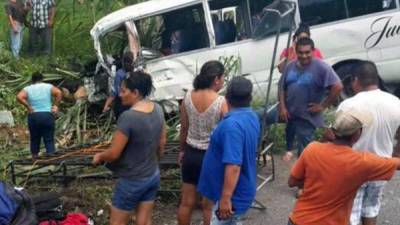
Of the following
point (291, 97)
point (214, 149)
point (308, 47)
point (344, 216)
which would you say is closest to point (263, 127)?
point (291, 97)

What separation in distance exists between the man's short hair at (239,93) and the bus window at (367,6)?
224 inches

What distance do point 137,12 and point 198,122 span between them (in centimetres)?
509

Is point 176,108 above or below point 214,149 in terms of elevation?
below

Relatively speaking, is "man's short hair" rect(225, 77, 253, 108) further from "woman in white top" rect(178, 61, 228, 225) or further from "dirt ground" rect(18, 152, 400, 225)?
"dirt ground" rect(18, 152, 400, 225)

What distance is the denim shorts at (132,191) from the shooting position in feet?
17.3

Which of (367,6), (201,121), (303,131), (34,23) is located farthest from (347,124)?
(34,23)

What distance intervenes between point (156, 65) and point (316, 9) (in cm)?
240

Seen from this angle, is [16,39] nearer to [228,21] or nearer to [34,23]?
[34,23]

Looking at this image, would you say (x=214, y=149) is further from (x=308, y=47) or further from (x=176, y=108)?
(x=176, y=108)

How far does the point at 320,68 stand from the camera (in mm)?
Result: 6906

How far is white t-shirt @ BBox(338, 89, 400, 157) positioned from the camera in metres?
4.97

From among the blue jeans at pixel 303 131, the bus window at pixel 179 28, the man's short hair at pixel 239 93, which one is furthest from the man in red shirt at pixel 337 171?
the bus window at pixel 179 28

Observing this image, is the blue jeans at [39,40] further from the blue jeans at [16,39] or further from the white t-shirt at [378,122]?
the white t-shirt at [378,122]

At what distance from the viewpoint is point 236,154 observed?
453 centimetres
